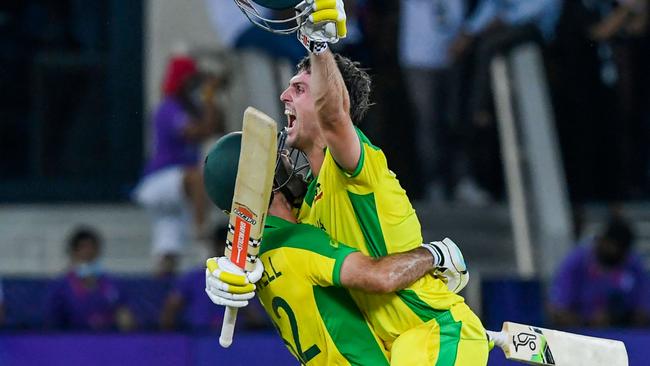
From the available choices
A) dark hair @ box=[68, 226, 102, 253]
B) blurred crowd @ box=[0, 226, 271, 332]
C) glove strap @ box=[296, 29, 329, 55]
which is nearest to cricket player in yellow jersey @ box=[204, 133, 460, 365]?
glove strap @ box=[296, 29, 329, 55]

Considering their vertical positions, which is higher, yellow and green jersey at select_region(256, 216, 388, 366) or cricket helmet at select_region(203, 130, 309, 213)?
cricket helmet at select_region(203, 130, 309, 213)

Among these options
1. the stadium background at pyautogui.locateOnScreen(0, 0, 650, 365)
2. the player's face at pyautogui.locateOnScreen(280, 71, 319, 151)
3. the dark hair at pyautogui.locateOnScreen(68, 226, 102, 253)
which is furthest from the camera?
the dark hair at pyautogui.locateOnScreen(68, 226, 102, 253)

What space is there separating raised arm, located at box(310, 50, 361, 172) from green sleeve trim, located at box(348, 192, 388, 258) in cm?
20

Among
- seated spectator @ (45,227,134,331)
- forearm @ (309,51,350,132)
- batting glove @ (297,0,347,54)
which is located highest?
batting glove @ (297,0,347,54)

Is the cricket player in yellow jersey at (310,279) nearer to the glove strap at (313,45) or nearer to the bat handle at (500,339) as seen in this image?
the bat handle at (500,339)

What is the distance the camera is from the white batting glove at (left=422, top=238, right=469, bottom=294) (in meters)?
5.99

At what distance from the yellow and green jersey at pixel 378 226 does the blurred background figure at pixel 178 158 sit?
504 cm

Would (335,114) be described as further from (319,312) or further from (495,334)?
(495,334)

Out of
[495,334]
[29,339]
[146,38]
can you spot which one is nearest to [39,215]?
[146,38]

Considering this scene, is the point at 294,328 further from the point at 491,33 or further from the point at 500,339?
the point at 491,33

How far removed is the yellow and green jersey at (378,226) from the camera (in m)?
5.85

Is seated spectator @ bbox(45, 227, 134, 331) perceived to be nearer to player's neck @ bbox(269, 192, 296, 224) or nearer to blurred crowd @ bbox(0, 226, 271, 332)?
blurred crowd @ bbox(0, 226, 271, 332)

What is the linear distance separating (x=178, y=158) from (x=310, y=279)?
5308mm

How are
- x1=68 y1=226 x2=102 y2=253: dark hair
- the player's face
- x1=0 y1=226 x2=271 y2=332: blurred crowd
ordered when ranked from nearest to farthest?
the player's face → x1=0 y1=226 x2=271 y2=332: blurred crowd → x1=68 y1=226 x2=102 y2=253: dark hair
